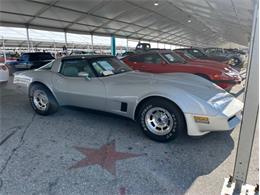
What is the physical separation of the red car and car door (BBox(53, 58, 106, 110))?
11.2 ft

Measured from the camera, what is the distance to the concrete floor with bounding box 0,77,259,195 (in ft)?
8.11

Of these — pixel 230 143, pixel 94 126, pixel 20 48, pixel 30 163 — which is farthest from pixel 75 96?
pixel 20 48

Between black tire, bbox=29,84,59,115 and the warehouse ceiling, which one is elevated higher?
the warehouse ceiling

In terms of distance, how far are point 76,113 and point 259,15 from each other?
4040 mm

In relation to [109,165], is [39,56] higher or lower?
higher

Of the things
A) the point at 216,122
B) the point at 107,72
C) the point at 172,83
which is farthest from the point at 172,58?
the point at 216,122

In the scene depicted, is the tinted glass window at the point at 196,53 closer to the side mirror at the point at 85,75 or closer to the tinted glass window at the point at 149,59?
the tinted glass window at the point at 149,59

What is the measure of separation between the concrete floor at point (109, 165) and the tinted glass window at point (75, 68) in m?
0.96

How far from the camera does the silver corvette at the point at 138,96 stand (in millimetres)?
3238

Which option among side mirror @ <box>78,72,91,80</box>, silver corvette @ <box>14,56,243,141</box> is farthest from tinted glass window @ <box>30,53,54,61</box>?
side mirror @ <box>78,72,91,80</box>

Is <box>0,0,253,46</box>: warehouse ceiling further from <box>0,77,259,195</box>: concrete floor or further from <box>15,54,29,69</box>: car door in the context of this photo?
<box>0,77,259,195</box>: concrete floor

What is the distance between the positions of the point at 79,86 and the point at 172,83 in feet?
5.73

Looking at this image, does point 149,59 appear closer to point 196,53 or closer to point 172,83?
point 172,83

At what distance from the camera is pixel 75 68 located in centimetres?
457
